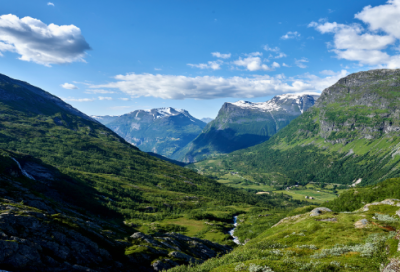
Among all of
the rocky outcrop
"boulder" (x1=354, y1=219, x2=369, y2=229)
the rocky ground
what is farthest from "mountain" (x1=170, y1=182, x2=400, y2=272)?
the rocky ground

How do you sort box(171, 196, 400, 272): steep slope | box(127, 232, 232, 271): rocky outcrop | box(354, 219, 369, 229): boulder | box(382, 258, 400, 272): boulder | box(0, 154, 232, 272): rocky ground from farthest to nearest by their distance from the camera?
1. box(354, 219, 369, 229): boulder
2. box(127, 232, 232, 271): rocky outcrop
3. box(0, 154, 232, 272): rocky ground
4. box(171, 196, 400, 272): steep slope
5. box(382, 258, 400, 272): boulder

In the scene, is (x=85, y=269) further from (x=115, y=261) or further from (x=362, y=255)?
(x=362, y=255)

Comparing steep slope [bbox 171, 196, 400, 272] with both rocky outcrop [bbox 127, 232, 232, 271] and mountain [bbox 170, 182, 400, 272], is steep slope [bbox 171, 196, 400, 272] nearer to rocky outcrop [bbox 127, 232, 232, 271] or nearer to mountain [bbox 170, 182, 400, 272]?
mountain [bbox 170, 182, 400, 272]

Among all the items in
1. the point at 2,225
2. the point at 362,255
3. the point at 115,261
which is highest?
the point at 362,255

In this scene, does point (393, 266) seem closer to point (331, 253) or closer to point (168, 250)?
point (331, 253)

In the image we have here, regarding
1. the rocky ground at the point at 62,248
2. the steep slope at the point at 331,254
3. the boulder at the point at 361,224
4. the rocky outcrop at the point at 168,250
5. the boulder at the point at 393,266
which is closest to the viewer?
the boulder at the point at 393,266

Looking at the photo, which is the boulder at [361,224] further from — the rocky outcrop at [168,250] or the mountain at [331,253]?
the rocky outcrop at [168,250]

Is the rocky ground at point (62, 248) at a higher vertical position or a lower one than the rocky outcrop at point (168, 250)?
higher

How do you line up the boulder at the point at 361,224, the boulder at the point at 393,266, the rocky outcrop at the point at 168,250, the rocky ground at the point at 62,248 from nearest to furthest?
the boulder at the point at 393,266, the rocky ground at the point at 62,248, the rocky outcrop at the point at 168,250, the boulder at the point at 361,224

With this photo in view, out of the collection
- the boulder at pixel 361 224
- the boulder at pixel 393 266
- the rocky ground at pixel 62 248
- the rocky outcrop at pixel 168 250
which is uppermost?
the boulder at pixel 393 266

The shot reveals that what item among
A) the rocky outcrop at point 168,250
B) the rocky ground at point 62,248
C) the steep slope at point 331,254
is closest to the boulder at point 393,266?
the steep slope at point 331,254

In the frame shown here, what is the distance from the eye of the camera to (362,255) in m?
32.4

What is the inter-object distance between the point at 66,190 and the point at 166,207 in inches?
3316

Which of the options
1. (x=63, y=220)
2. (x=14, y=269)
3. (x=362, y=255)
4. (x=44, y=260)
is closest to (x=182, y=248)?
(x=63, y=220)
